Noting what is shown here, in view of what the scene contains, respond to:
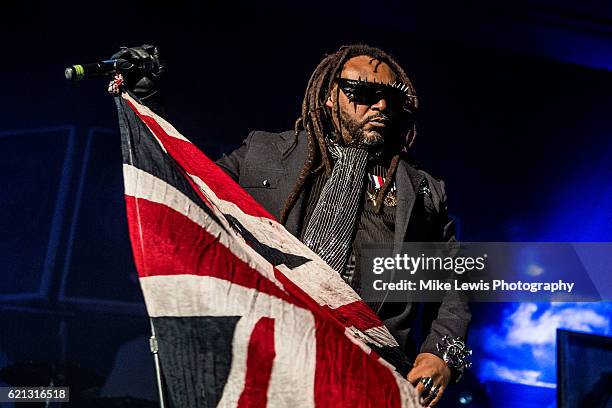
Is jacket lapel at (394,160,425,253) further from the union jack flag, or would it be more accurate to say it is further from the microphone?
the microphone

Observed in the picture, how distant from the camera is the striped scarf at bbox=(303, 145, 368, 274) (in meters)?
2.25

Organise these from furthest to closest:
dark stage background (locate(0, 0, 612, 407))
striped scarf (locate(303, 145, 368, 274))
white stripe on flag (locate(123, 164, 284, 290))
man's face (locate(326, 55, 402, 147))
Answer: dark stage background (locate(0, 0, 612, 407)) → man's face (locate(326, 55, 402, 147)) → striped scarf (locate(303, 145, 368, 274)) → white stripe on flag (locate(123, 164, 284, 290))

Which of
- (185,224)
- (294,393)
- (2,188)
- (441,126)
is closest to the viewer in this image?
(294,393)

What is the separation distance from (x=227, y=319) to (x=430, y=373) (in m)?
0.66

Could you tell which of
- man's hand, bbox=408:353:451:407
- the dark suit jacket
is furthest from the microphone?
man's hand, bbox=408:353:451:407

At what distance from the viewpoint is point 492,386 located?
4332 mm

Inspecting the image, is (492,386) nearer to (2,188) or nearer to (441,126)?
(441,126)

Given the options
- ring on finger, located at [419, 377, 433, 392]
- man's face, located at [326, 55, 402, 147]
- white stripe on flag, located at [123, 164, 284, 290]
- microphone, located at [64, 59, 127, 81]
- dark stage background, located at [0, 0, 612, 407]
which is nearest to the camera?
white stripe on flag, located at [123, 164, 284, 290]

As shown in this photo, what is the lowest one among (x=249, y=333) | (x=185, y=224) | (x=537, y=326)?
(x=249, y=333)

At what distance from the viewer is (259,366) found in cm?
163

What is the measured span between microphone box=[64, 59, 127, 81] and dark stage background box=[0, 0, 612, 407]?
1.59 m

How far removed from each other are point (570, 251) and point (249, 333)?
3310mm

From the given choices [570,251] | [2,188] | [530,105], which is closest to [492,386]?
[570,251]

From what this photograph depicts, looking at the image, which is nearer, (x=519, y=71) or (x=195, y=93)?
(x=195, y=93)
